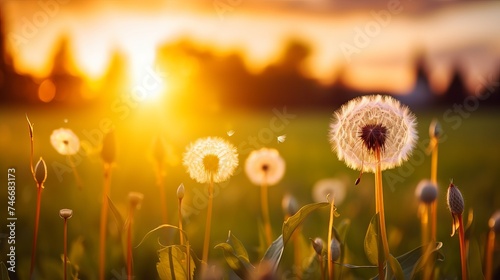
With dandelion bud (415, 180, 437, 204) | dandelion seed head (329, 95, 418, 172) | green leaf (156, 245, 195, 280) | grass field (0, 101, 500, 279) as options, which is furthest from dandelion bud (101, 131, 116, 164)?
dandelion bud (415, 180, 437, 204)

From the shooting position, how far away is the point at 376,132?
141 centimetres

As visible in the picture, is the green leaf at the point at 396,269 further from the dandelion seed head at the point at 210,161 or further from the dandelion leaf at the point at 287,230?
the dandelion seed head at the point at 210,161

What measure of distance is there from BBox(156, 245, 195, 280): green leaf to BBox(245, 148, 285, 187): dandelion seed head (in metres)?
0.86

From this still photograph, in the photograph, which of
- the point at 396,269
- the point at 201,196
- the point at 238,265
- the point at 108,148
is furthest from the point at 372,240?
the point at 201,196

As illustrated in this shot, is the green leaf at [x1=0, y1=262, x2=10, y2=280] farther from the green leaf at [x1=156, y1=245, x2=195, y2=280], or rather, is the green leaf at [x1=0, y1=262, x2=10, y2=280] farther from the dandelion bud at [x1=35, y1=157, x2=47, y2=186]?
the green leaf at [x1=156, y1=245, x2=195, y2=280]

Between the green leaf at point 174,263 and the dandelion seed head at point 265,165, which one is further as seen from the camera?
the dandelion seed head at point 265,165

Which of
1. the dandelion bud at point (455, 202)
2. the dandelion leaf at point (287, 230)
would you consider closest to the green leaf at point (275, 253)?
the dandelion leaf at point (287, 230)

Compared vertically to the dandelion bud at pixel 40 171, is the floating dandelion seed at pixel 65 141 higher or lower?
higher

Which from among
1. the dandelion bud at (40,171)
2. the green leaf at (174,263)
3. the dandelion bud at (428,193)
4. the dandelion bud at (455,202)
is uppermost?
the dandelion bud at (40,171)

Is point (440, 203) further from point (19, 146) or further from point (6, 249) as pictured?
point (19, 146)

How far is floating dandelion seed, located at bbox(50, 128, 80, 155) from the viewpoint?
1.73 meters

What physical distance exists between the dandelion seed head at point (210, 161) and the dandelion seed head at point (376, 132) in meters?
0.34

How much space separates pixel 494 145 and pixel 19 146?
5.83 metres

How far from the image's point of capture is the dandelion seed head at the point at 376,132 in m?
1.43
